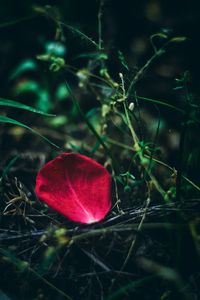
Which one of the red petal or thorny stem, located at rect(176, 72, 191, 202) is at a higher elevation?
thorny stem, located at rect(176, 72, 191, 202)

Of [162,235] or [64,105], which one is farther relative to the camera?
[64,105]

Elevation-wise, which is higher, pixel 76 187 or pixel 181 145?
pixel 181 145

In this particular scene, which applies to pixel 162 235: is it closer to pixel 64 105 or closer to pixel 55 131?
pixel 55 131

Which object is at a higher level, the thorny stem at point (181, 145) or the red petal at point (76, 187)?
the thorny stem at point (181, 145)

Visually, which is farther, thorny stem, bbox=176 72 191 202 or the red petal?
the red petal

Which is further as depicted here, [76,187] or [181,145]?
[76,187]

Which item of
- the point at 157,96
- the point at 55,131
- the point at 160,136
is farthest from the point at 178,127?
the point at 55,131

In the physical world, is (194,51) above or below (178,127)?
above

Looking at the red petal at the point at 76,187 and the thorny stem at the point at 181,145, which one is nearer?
the thorny stem at the point at 181,145
